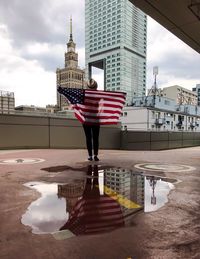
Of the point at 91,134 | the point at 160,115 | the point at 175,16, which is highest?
the point at 160,115

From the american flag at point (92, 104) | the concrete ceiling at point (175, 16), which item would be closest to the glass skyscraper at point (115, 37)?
the concrete ceiling at point (175, 16)

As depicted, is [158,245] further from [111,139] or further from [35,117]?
[111,139]

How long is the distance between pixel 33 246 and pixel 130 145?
36.4 feet

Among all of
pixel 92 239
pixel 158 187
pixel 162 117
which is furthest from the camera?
pixel 162 117

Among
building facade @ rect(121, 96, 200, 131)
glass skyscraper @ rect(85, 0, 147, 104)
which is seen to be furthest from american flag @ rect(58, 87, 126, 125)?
building facade @ rect(121, 96, 200, 131)

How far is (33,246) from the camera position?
5.34ft

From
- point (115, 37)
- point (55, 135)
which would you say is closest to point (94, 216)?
point (55, 135)

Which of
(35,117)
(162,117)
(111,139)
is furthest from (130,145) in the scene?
(162,117)

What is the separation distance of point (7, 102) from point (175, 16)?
6727 mm

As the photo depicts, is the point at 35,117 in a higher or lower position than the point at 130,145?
higher

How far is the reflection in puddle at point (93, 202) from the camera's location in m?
2.02

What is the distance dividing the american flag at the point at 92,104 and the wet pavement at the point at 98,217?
7.98 feet

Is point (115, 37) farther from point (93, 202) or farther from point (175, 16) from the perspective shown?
point (93, 202)

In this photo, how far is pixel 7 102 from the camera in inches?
382
